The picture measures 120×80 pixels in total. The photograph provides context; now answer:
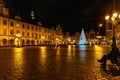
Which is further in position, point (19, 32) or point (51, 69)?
point (19, 32)

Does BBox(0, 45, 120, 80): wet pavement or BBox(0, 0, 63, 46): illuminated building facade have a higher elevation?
BBox(0, 0, 63, 46): illuminated building facade

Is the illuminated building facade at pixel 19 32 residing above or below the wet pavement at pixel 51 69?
above

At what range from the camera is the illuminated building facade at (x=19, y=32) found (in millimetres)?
72562

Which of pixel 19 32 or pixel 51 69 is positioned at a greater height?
pixel 19 32

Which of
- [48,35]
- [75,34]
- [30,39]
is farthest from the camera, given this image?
[75,34]

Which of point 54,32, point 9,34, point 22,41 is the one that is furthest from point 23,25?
point 54,32

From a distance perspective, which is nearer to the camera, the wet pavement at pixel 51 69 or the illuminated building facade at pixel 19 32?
the wet pavement at pixel 51 69

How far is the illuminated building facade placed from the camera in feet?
238

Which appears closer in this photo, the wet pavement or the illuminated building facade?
the wet pavement

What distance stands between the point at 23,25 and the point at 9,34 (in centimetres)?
1195

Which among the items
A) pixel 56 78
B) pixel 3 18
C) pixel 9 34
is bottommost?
pixel 56 78

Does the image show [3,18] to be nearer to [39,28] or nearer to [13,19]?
[13,19]

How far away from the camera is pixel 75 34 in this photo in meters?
170

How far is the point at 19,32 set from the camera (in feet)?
271
